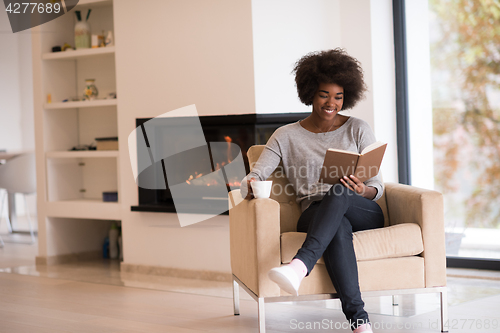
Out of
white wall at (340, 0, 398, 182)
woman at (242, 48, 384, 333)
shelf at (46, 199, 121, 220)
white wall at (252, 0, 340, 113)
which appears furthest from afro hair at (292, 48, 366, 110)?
shelf at (46, 199, 121, 220)

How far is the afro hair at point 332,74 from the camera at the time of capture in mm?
2531

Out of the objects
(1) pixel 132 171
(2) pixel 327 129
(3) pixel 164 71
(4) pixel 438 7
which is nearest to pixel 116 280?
(1) pixel 132 171

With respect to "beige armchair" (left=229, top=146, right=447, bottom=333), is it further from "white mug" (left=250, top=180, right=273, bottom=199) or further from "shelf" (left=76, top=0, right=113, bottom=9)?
"shelf" (left=76, top=0, right=113, bottom=9)

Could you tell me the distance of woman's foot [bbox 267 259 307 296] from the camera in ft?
Answer: 6.65

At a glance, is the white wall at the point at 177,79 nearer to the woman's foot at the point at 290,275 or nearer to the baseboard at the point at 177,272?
the baseboard at the point at 177,272

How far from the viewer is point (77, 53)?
4168 mm

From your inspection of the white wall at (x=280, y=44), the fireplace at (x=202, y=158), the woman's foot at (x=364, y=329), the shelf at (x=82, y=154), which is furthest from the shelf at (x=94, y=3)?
the woman's foot at (x=364, y=329)

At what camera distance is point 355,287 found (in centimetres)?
215

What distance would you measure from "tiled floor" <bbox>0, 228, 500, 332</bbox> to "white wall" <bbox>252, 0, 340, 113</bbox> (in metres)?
1.18

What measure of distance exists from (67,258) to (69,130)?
1.00 meters

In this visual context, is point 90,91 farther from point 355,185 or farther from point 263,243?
point 355,185

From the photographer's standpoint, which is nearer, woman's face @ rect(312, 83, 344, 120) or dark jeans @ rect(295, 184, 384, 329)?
dark jeans @ rect(295, 184, 384, 329)

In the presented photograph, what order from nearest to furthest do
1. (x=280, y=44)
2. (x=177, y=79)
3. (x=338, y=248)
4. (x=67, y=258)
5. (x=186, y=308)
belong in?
(x=338, y=248) < (x=186, y=308) < (x=280, y=44) < (x=177, y=79) < (x=67, y=258)

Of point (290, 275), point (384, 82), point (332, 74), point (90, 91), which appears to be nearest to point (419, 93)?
point (384, 82)
